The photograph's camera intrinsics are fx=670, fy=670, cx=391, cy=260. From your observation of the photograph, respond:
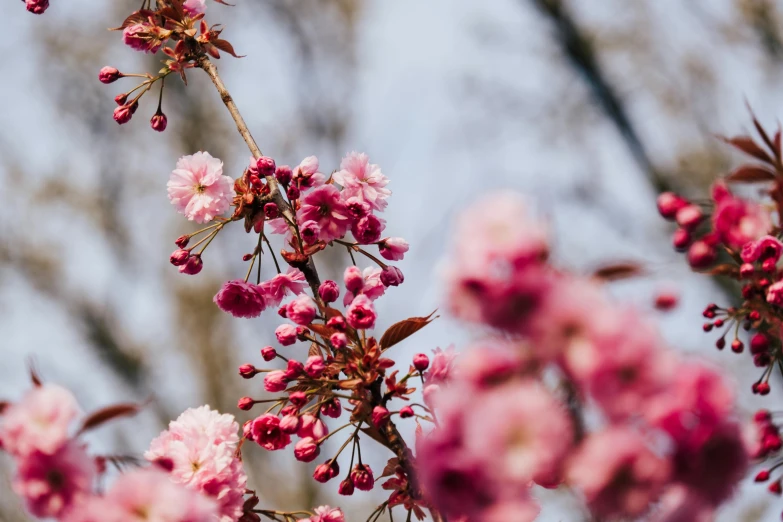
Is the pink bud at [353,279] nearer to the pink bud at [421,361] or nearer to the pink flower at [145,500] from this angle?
the pink bud at [421,361]

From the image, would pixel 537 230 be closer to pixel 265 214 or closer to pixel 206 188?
pixel 265 214

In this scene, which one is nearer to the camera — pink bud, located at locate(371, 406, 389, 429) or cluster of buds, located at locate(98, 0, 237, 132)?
pink bud, located at locate(371, 406, 389, 429)

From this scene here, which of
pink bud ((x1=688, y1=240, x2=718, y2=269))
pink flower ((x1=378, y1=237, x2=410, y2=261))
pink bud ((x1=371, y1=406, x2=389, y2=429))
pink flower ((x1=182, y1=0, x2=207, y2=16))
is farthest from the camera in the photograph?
pink flower ((x1=182, y1=0, x2=207, y2=16))

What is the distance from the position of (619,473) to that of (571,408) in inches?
3.4

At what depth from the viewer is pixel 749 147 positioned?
108 cm

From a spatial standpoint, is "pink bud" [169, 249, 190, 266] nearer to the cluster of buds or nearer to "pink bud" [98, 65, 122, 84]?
the cluster of buds

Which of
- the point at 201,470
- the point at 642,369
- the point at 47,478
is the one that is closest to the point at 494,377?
the point at 642,369

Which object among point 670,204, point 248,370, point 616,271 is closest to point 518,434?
point 616,271

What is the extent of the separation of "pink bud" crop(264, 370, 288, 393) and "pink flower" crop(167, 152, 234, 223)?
1.43 ft

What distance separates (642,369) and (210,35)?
1.30 metres

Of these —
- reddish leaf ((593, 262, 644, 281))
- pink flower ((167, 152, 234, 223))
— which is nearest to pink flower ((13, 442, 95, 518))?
reddish leaf ((593, 262, 644, 281))

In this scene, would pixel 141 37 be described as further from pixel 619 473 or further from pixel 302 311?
pixel 619 473

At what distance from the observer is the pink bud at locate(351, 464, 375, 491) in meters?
1.35

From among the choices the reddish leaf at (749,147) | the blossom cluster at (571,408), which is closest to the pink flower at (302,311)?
the blossom cluster at (571,408)
